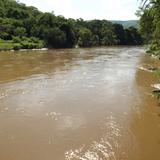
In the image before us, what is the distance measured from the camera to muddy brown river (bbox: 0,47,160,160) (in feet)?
41.8

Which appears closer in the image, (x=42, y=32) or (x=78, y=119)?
(x=78, y=119)

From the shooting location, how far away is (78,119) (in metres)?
16.5

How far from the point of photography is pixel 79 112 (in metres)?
17.8

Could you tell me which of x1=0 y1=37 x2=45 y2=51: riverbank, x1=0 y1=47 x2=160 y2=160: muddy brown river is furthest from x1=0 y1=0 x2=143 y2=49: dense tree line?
x1=0 y1=47 x2=160 y2=160: muddy brown river

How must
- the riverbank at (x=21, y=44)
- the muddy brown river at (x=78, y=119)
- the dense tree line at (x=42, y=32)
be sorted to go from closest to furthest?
the muddy brown river at (x=78, y=119) < the riverbank at (x=21, y=44) < the dense tree line at (x=42, y=32)

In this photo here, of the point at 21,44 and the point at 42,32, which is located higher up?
the point at 42,32

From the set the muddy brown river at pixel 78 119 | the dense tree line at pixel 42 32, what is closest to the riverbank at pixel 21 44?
the dense tree line at pixel 42 32

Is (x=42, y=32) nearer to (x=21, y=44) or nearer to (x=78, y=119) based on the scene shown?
(x=21, y=44)

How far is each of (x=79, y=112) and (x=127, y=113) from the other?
8.65 ft

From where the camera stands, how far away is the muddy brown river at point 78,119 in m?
12.7

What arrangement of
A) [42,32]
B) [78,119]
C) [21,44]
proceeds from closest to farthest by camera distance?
[78,119], [21,44], [42,32]

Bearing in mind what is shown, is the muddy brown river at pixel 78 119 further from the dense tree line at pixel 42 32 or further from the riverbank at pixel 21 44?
the dense tree line at pixel 42 32

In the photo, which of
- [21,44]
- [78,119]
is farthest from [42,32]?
[78,119]

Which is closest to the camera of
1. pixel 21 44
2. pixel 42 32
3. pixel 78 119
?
pixel 78 119
